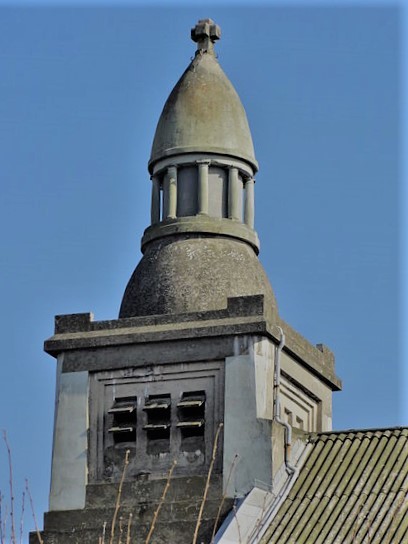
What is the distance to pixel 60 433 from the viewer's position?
29.8m

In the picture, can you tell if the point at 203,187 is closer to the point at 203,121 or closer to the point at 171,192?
the point at 171,192

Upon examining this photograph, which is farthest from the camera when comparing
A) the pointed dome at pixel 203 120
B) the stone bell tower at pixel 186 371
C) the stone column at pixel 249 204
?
the stone column at pixel 249 204

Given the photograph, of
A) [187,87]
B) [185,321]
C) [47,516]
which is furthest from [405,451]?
[187,87]

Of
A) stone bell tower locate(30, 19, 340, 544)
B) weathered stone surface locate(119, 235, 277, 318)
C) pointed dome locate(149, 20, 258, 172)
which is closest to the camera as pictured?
stone bell tower locate(30, 19, 340, 544)

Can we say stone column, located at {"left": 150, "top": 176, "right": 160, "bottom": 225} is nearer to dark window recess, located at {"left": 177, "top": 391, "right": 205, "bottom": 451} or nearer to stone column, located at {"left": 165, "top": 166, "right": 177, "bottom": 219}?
stone column, located at {"left": 165, "top": 166, "right": 177, "bottom": 219}

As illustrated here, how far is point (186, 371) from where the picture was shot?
29.1 meters

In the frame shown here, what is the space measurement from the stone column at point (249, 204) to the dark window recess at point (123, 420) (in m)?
4.44

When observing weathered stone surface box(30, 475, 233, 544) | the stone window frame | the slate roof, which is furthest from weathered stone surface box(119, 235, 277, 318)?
weathered stone surface box(30, 475, 233, 544)

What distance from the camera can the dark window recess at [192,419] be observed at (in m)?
28.8

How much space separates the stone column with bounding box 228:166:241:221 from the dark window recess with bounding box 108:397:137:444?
4209 mm

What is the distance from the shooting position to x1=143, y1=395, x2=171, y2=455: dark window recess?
2909 cm

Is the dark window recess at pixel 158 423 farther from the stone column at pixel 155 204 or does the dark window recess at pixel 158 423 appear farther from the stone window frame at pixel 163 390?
the stone column at pixel 155 204

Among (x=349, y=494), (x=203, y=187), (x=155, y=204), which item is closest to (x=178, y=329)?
(x=203, y=187)

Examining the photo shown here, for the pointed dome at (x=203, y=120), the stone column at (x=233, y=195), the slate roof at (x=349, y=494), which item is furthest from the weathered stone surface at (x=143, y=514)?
the pointed dome at (x=203, y=120)
